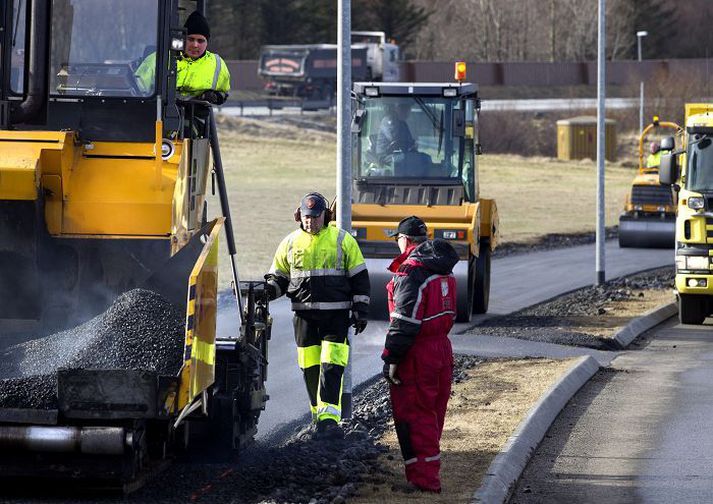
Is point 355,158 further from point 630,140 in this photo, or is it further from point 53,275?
point 630,140

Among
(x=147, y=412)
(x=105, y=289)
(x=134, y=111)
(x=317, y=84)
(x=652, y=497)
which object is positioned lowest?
(x=652, y=497)

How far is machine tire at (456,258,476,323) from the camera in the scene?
1867 centimetres

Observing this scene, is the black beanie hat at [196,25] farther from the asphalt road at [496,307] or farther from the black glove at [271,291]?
the asphalt road at [496,307]

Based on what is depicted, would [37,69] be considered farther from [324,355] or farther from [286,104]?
[286,104]

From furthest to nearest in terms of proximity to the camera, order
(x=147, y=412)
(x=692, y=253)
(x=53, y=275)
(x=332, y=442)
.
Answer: (x=692, y=253) → (x=332, y=442) → (x=53, y=275) → (x=147, y=412)

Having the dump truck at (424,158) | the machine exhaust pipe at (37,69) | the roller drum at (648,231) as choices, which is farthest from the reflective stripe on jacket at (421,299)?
the roller drum at (648,231)

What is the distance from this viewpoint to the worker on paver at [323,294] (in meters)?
10.8

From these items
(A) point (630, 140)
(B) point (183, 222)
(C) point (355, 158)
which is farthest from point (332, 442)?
(A) point (630, 140)

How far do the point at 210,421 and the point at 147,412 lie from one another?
4.75 ft

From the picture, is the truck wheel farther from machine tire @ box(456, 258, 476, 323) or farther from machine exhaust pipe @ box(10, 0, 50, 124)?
machine exhaust pipe @ box(10, 0, 50, 124)

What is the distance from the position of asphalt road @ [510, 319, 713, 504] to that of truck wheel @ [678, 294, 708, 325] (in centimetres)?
323

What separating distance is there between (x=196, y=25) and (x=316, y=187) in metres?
32.9

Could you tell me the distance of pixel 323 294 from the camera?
10867mm

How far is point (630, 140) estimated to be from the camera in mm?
61125
